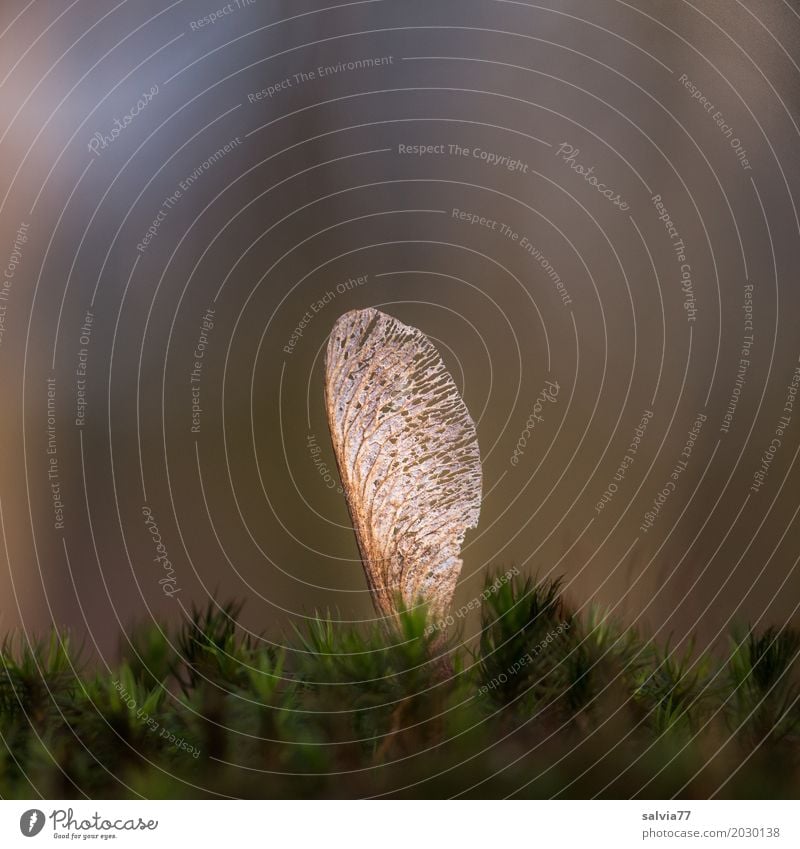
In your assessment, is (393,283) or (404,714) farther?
(393,283)

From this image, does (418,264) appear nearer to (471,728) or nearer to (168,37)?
(168,37)
